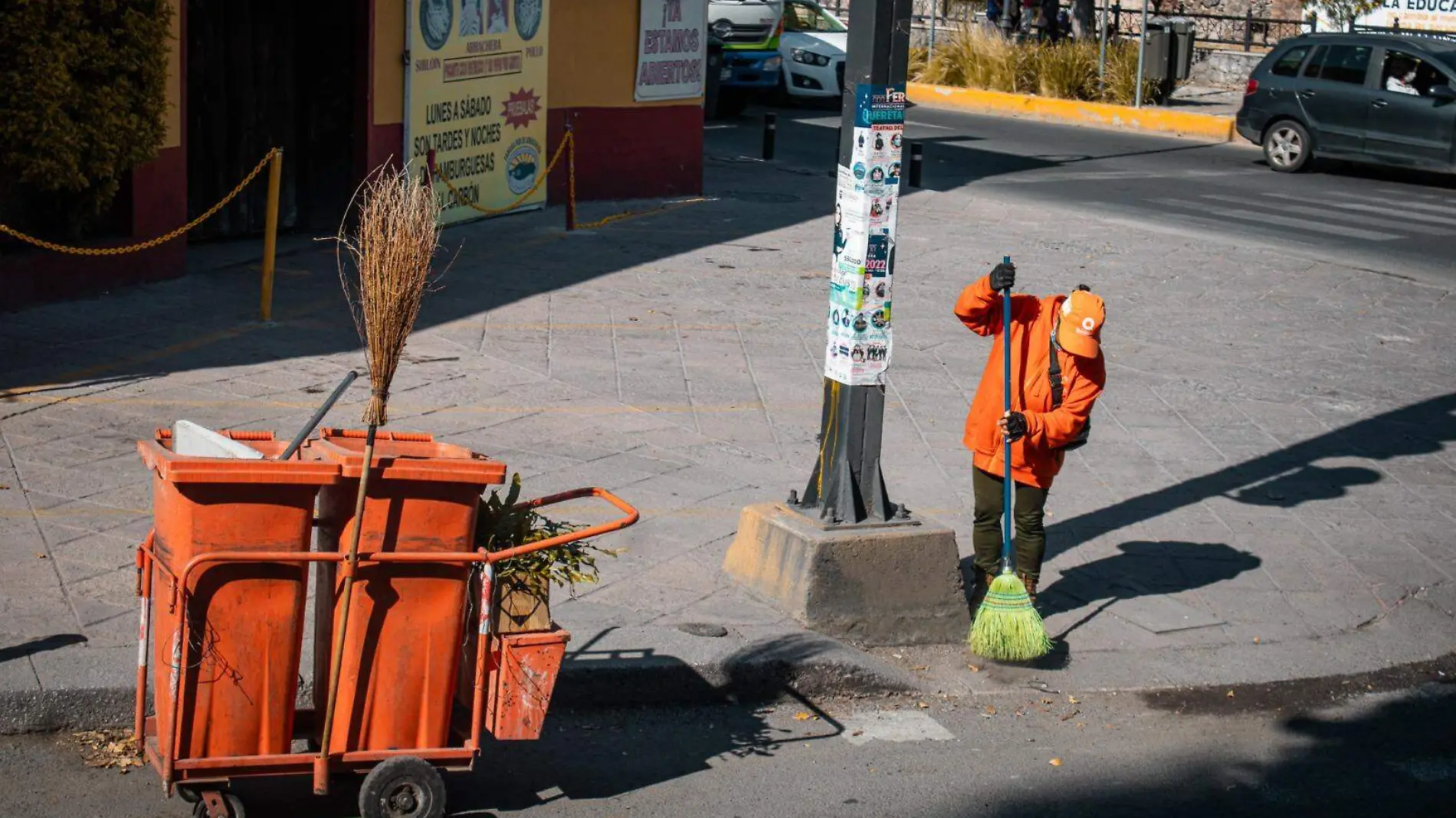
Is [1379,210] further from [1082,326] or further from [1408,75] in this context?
[1082,326]

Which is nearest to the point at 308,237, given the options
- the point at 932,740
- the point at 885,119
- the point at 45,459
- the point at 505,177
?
the point at 505,177

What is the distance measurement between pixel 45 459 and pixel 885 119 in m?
4.32

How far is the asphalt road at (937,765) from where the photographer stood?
5242mm

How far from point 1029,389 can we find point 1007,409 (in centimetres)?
16

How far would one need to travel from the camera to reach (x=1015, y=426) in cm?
637

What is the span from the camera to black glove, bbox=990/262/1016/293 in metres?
6.35

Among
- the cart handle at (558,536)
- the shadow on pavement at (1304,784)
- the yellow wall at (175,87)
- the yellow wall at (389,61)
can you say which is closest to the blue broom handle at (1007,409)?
the shadow on pavement at (1304,784)

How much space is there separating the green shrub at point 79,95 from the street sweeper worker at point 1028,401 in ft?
21.9

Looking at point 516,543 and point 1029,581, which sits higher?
point 516,543

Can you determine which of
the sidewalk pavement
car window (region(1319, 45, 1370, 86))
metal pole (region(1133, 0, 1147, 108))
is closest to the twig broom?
the sidewalk pavement

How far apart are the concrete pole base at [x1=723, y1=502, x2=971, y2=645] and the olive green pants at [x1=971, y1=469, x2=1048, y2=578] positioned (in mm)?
163

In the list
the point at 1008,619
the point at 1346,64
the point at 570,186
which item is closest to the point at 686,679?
the point at 1008,619

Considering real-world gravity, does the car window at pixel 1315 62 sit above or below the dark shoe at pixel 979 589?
above

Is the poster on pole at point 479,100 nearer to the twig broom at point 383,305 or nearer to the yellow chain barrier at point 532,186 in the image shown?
the yellow chain barrier at point 532,186
